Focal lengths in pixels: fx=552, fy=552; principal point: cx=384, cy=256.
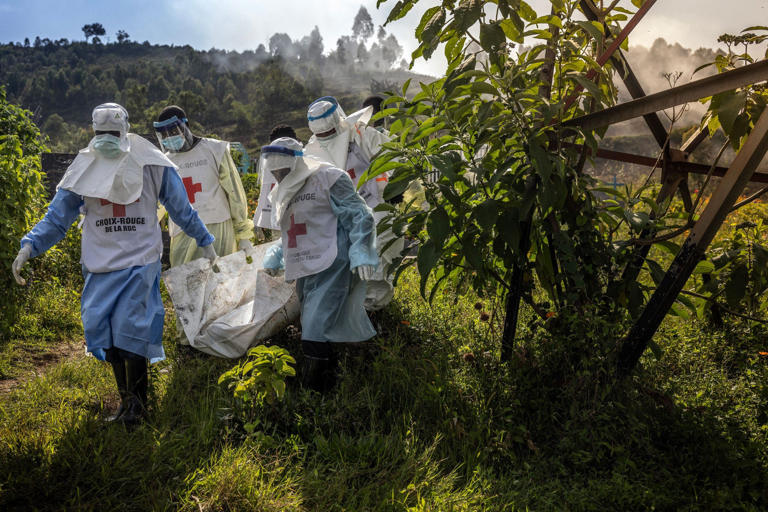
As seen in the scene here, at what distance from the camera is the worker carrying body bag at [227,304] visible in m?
3.51

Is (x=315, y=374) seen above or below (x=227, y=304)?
below

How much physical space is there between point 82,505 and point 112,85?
98671 mm

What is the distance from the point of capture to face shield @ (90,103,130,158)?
9.87ft

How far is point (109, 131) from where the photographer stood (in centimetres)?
305

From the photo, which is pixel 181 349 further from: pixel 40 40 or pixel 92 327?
pixel 40 40

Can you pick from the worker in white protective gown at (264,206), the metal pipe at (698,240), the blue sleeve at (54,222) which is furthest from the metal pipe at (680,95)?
the blue sleeve at (54,222)

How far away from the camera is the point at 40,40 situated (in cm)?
13438

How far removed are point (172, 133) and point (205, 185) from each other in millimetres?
468

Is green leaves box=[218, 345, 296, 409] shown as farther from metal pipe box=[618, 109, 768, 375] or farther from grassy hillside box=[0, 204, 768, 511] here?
metal pipe box=[618, 109, 768, 375]

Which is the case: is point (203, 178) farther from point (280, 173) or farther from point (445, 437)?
point (445, 437)

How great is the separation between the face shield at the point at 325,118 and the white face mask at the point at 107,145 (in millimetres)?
1955

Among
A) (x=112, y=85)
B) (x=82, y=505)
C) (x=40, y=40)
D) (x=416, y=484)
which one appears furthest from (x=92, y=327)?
(x=40, y=40)

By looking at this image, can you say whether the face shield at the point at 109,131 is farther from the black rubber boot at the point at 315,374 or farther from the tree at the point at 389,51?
the tree at the point at 389,51

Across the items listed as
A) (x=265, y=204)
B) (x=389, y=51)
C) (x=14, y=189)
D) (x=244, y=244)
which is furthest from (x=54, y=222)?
(x=389, y=51)
